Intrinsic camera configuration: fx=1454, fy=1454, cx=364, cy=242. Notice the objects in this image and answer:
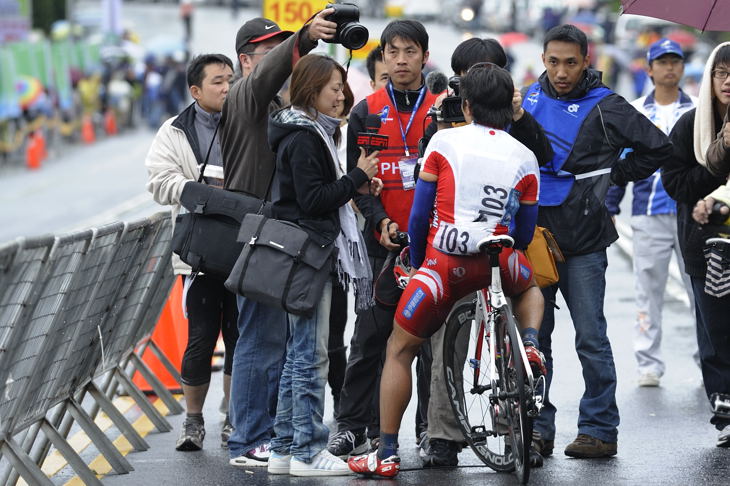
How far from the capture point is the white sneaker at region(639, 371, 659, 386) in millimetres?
9773

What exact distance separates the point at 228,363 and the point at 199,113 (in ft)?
4.74

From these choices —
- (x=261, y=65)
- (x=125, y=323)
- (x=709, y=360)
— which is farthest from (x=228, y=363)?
(x=709, y=360)

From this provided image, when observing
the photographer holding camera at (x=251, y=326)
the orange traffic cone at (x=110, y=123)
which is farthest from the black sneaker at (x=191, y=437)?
the orange traffic cone at (x=110, y=123)

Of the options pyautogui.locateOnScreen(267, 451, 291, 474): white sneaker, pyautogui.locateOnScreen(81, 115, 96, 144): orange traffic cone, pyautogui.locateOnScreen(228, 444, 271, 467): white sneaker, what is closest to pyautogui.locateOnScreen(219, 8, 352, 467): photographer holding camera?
pyautogui.locateOnScreen(228, 444, 271, 467): white sneaker

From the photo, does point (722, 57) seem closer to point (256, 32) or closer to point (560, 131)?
point (560, 131)

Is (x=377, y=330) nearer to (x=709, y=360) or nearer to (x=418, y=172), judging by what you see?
(x=418, y=172)

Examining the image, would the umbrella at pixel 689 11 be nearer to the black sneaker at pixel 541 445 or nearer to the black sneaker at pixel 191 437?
the black sneaker at pixel 541 445

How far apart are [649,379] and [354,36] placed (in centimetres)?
407

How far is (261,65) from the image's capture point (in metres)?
7.12

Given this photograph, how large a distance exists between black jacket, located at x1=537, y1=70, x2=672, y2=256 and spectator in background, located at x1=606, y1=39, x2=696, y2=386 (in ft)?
8.09

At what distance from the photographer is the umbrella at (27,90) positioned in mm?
35094

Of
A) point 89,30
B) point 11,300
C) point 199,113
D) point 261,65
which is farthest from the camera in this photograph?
point 89,30

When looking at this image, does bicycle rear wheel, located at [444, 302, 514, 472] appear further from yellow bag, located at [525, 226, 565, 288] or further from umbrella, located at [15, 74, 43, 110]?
umbrella, located at [15, 74, 43, 110]

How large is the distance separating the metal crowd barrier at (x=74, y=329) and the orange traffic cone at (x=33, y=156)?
27.2m
